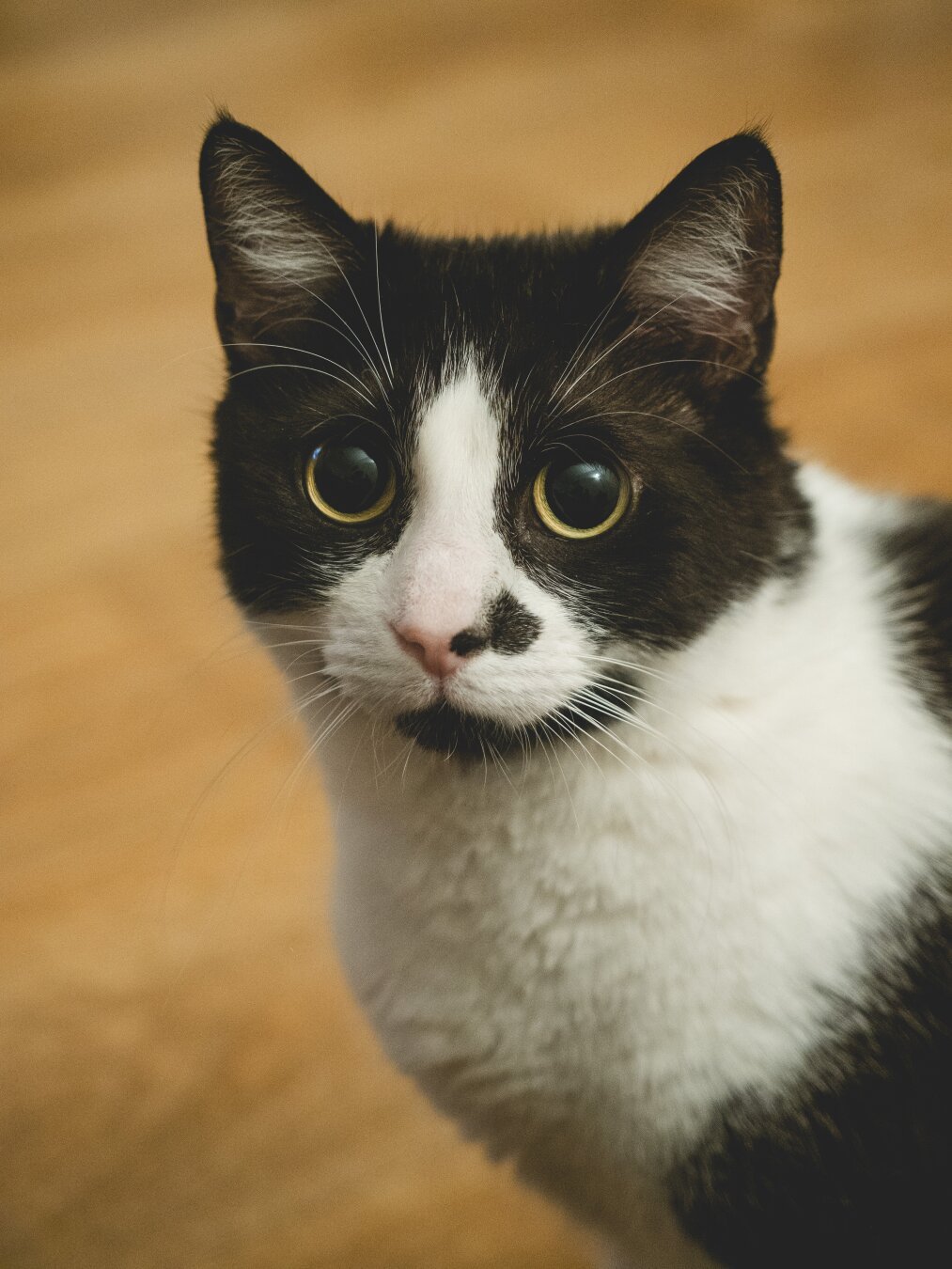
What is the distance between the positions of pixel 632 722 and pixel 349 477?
0.74 feet

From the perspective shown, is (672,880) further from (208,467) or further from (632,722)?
(208,467)

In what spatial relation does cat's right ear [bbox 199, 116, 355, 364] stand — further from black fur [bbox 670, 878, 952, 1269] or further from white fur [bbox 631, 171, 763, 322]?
black fur [bbox 670, 878, 952, 1269]

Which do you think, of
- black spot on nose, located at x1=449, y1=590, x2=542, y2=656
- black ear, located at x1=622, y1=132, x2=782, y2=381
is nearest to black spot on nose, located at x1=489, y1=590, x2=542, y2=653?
black spot on nose, located at x1=449, y1=590, x2=542, y2=656

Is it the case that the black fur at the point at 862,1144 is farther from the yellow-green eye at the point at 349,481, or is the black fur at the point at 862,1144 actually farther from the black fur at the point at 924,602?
the yellow-green eye at the point at 349,481

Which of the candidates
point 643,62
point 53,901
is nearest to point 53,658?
point 53,901

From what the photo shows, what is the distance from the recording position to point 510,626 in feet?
2.21

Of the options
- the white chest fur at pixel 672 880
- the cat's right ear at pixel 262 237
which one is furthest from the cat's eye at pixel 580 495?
the cat's right ear at pixel 262 237

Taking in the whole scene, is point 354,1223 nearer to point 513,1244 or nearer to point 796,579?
point 513,1244

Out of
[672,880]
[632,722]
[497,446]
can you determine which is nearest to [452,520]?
[497,446]

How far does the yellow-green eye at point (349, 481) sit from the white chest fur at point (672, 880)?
0.50 ft

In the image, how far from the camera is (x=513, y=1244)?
1077 millimetres

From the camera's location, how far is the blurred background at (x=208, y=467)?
1.12 metres

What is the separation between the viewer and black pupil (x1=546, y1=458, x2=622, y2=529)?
2.36ft

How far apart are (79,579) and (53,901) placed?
0.46 metres
